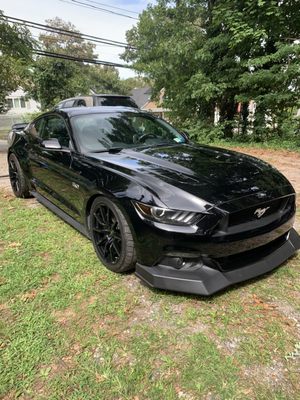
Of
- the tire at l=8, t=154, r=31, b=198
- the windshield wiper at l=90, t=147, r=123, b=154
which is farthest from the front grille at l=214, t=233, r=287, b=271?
the tire at l=8, t=154, r=31, b=198

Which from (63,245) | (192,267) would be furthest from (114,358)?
(63,245)

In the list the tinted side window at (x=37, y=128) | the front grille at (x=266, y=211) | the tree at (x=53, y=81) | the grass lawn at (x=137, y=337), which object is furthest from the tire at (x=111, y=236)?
the tree at (x=53, y=81)

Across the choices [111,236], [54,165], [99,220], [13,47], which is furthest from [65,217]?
[13,47]

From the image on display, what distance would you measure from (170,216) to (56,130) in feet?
7.45

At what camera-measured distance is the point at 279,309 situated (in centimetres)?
226

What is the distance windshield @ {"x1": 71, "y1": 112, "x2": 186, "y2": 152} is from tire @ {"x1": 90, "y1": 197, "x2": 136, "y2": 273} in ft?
2.41

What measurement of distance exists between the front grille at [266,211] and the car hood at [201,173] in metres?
0.07

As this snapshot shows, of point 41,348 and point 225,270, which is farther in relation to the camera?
point 225,270

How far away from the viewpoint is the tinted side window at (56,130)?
3.40m

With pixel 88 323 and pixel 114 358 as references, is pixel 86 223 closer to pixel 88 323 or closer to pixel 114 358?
pixel 88 323

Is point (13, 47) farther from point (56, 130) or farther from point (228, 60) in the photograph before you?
point (56, 130)

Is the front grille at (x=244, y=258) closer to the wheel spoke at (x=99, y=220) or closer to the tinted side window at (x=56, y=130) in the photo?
the wheel spoke at (x=99, y=220)

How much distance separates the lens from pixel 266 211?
2.35 metres

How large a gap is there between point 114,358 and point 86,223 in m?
Answer: 1.45
